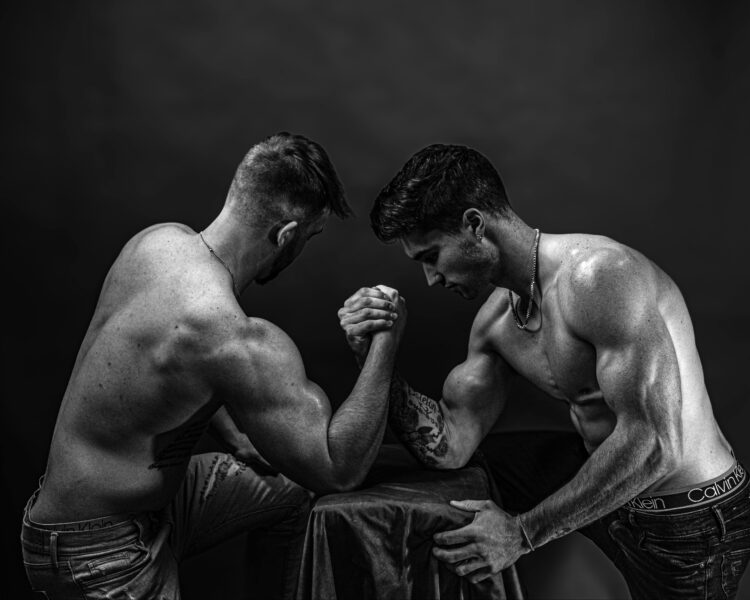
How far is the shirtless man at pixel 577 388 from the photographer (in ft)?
6.68

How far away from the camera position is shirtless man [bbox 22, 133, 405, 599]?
6.58 feet

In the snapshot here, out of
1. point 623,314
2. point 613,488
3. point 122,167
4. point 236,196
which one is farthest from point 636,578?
point 122,167

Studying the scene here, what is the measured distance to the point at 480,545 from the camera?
81.6 inches

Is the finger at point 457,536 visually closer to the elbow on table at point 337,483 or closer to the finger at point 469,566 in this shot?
the finger at point 469,566

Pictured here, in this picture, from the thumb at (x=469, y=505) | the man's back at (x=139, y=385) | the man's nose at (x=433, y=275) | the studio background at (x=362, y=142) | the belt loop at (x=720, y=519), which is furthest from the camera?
the studio background at (x=362, y=142)

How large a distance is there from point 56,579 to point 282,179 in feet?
3.78

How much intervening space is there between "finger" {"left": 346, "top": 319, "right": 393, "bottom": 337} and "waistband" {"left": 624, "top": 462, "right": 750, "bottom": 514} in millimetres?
A: 834

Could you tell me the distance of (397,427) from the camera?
238cm

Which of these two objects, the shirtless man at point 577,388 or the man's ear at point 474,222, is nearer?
the shirtless man at point 577,388

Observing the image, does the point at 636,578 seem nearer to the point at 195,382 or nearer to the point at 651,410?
the point at 651,410

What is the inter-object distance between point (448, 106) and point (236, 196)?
4.00 ft

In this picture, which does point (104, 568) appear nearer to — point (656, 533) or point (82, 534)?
point (82, 534)

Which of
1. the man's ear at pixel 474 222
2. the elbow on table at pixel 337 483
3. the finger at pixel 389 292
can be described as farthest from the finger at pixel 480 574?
the man's ear at pixel 474 222

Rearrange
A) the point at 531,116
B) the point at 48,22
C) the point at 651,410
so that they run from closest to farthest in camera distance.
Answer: the point at 651,410 < the point at 48,22 < the point at 531,116
